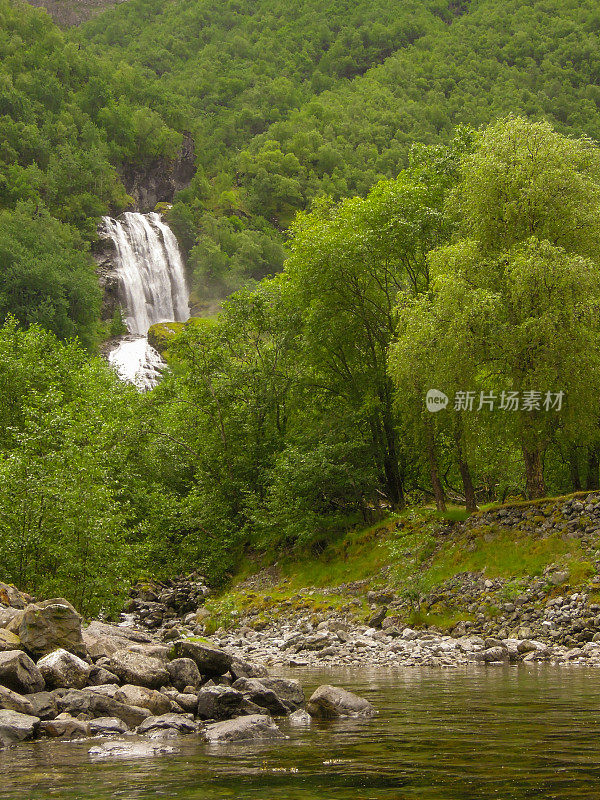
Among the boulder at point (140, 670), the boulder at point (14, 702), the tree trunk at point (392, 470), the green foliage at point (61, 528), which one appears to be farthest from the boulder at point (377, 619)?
the boulder at point (14, 702)

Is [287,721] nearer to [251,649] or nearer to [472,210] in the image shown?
[251,649]

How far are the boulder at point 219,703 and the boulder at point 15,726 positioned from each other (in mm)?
2846

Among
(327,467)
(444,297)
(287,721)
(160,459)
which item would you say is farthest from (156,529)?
(287,721)

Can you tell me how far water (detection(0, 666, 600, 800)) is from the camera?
7516 millimetres

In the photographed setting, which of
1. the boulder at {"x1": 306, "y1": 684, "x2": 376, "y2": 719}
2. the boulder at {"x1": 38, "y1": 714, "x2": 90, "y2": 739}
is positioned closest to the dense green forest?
the boulder at {"x1": 38, "y1": 714, "x2": 90, "y2": 739}

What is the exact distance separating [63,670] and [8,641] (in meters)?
1.56

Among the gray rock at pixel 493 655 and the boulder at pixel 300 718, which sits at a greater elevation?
the boulder at pixel 300 718

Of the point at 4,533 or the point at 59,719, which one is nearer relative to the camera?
the point at 59,719

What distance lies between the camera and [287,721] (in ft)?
41.8

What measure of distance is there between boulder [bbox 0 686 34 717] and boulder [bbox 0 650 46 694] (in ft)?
1.49

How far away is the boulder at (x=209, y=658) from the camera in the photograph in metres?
15.4

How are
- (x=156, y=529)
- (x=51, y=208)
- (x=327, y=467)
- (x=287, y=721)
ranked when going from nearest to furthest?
(x=287, y=721)
(x=327, y=467)
(x=156, y=529)
(x=51, y=208)

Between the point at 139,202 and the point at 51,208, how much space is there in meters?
28.3

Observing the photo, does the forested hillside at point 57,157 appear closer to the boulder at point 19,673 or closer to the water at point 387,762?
the boulder at point 19,673
